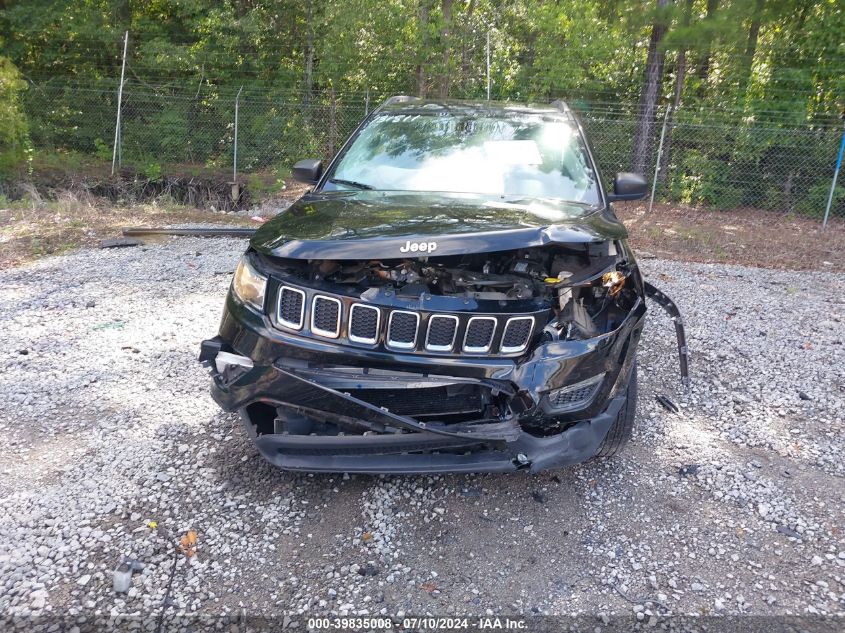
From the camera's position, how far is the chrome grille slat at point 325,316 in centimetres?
262

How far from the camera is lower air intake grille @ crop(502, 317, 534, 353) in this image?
2.62 meters

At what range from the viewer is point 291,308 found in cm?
267

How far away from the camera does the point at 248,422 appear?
2.78 meters

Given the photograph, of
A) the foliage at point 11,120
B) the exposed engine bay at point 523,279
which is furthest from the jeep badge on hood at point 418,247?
the foliage at point 11,120

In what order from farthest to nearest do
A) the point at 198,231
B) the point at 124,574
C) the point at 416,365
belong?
the point at 198,231 → the point at 416,365 → the point at 124,574

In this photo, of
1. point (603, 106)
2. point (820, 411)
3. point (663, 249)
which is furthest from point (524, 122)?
point (603, 106)

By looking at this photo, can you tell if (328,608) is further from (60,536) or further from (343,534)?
(60,536)

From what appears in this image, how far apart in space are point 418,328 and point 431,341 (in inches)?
3.1

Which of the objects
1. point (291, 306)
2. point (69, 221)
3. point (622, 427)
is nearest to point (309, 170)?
point (291, 306)

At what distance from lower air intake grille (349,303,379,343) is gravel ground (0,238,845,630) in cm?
84

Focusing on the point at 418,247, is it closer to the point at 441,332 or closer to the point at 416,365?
the point at 441,332

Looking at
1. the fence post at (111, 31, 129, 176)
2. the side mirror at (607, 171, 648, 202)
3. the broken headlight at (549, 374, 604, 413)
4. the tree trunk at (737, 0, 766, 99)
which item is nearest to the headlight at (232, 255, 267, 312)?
the broken headlight at (549, 374, 604, 413)

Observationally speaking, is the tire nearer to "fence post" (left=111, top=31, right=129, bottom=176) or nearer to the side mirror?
the side mirror

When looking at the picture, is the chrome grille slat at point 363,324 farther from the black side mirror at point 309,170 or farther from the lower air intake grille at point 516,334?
the black side mirror at point 309,170
